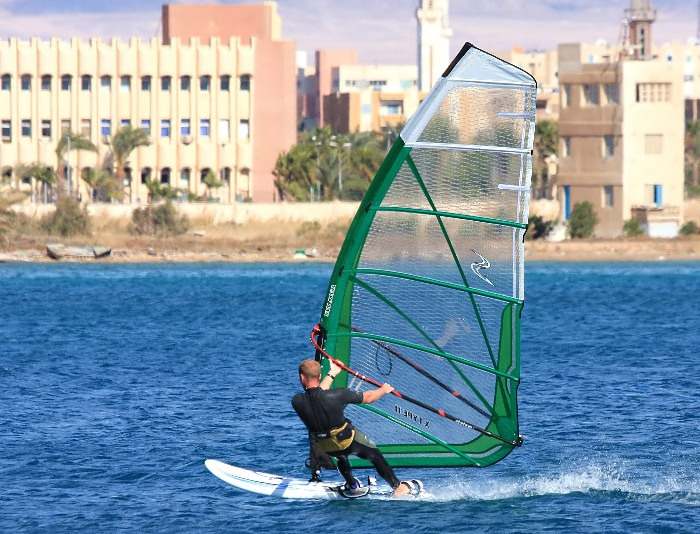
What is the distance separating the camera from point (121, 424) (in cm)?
2247

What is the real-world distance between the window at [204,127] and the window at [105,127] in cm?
→ 585

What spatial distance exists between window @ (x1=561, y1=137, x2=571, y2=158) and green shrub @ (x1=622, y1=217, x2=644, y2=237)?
5.68 m

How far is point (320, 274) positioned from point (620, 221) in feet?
69.3

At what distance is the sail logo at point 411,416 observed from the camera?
15328mm

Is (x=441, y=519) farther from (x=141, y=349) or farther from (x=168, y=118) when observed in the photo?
(x=168, y=118)

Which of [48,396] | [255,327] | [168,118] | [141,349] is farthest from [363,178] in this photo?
[48,396]

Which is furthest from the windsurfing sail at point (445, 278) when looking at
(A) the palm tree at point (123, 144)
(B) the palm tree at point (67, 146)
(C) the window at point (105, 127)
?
(C) the window at point (105, 127)

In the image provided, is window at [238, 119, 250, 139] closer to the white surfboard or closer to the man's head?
the white surfboard

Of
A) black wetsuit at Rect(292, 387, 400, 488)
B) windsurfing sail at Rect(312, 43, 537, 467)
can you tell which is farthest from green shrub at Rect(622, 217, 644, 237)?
black wetsuit at Rect(292, 387, 400, 488)

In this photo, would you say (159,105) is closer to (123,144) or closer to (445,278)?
(123,144)

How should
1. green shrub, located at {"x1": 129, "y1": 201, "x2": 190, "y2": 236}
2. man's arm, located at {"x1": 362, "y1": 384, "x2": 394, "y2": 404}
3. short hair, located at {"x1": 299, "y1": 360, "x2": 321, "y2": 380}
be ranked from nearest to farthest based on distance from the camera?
1. short hair, located at {"x1": 299, "y1": 360, "x2": 321, "y2": 380}
2. man's arm, located at {"x1": 362, "y1": 384, "x2": 394, "y2": 404}
3. green shrub, located at {"x1": 129, "y1": 201, "x2": 190, "y2": 236}

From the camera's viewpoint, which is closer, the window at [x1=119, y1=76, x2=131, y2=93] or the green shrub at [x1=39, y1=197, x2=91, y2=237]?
the green shrub at [x1=39, y1=197, x2=91, y2=237]

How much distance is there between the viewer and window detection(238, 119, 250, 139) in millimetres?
90812

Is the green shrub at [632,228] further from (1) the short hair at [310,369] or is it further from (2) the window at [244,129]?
(1) the short hair at [310,369]
